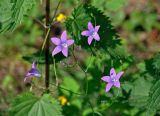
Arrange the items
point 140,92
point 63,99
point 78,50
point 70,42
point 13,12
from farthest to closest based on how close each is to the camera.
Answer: point 78,50 < point 63,99 < point 140,92 < point 70,42 < point 13,12

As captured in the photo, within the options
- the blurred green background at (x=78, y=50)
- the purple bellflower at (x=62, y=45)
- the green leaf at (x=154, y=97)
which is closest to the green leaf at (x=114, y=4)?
the purple bellflower at (x=62, y=45)

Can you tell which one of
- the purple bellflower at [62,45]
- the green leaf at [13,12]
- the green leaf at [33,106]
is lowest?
the green leaf at [33,106]

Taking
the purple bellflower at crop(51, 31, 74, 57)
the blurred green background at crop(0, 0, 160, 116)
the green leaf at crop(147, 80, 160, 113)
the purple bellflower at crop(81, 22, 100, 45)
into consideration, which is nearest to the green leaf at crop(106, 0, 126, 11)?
the purple bellflower at crop(81, 22, 100, 45)

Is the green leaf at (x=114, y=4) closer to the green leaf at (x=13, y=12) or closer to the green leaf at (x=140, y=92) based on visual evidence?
the green leaf at (x=140, y=92)

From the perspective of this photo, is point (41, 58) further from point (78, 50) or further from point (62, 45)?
point (78, 50)

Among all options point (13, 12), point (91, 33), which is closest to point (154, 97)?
point (91, 33)
